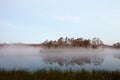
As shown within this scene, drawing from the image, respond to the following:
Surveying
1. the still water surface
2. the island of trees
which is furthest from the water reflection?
the island of trees

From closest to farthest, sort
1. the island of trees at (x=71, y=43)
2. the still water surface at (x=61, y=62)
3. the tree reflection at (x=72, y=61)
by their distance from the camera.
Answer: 1. the still water surface at (x=61, y=62)
2. the tree reflection at (x=72, y=61)
3. the island of trees at (x=71, y=43)

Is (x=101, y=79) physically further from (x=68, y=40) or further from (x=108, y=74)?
(x=68, y=40)

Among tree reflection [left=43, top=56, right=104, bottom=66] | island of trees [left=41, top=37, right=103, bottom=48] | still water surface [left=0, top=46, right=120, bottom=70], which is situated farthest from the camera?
island of trees [left=41, top=37, right=103, bottom=48]

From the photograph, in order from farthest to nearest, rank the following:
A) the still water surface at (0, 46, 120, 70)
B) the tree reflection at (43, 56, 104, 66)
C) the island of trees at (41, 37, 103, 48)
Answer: the island of trees at (41, 37, 103, 48)
the tree reflection at (43, 56, 104, 66)
the still water surface at (0, 46, 120, 70)

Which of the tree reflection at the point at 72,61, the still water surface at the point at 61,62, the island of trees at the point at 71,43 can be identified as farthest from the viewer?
the island of trees at the point at 71,43

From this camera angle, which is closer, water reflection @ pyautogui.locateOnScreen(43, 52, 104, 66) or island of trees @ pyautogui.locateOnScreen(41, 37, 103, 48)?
water reflection @ pyautogui.locateOnScreen(43, 52, 104, 66)

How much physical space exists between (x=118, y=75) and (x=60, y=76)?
2.64 metres

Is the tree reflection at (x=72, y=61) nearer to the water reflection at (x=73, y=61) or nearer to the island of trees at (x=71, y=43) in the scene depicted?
the water reflection at (x=73, y=61)

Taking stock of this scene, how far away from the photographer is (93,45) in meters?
62.2

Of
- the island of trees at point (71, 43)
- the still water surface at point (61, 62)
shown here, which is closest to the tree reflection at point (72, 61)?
the still water surface at point (61, 62)

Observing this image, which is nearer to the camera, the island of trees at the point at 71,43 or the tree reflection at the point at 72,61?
the tree reflection at the point at 72,61

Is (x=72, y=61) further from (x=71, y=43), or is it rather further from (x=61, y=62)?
(x=71, y=43)

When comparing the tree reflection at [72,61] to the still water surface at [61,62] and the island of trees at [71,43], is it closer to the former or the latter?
the still water surface at [61,62]

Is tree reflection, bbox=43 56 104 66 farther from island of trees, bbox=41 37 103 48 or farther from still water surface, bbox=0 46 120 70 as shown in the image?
island of trees, bbox=41 37 103 48
